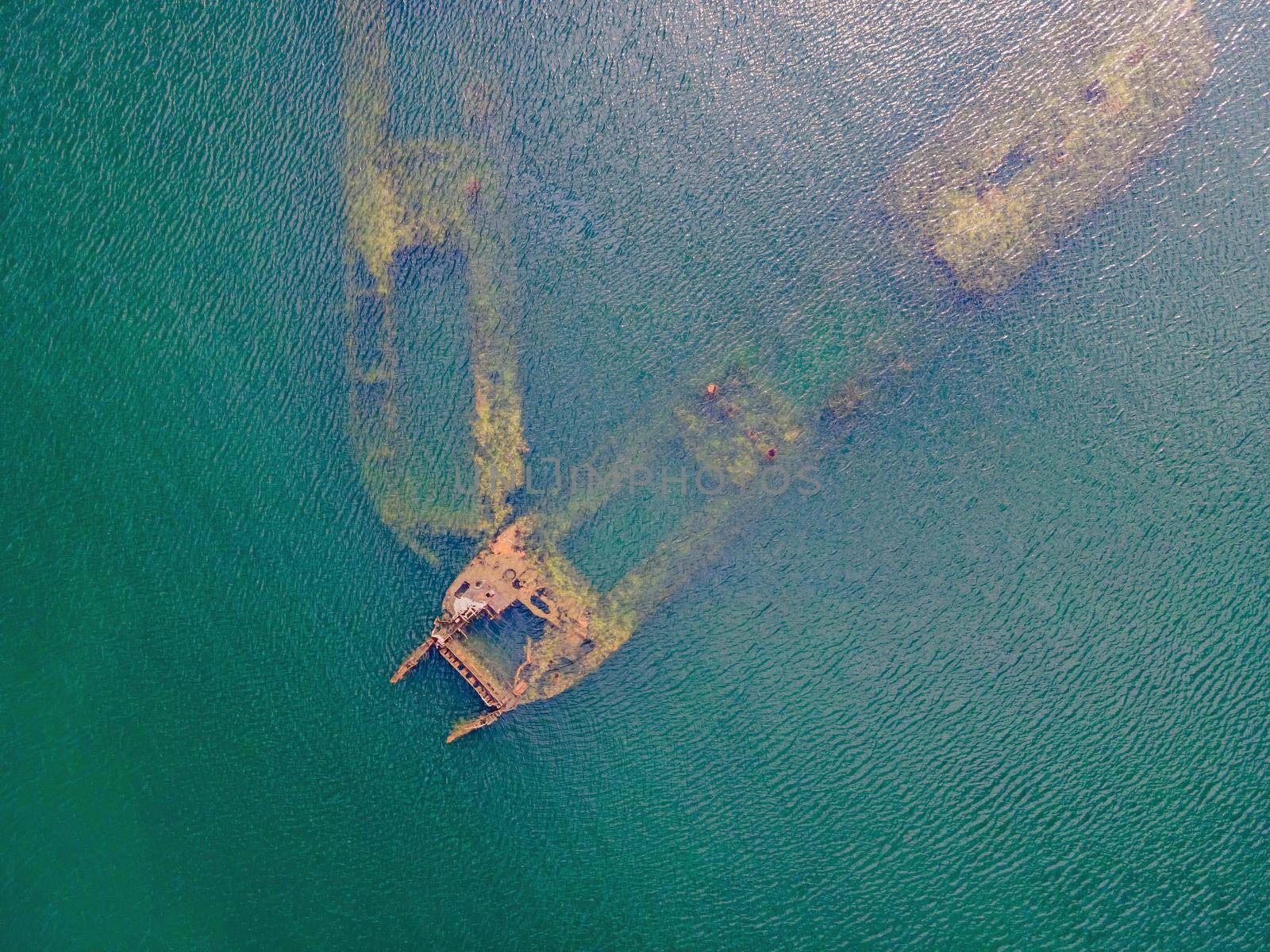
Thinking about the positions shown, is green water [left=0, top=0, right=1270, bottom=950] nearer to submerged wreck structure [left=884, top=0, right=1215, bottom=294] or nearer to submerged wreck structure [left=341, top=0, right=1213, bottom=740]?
submerged wreck structure [left=341, top=0, right=1213, bottom=740]

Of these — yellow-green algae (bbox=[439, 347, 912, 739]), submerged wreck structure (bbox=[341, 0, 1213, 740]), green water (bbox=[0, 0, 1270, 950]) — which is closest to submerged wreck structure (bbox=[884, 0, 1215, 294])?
submerged wreck structure (bbox=[341, 0, 1213, 740])

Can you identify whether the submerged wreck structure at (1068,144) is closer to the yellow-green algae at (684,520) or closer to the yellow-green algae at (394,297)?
the yellow-green algae at (684,520)

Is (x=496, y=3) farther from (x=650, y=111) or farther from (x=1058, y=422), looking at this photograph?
(x=1058, y=422)

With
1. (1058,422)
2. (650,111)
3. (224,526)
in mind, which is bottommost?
(1058,422)

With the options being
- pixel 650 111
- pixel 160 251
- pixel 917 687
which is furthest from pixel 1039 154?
pixel 160 251

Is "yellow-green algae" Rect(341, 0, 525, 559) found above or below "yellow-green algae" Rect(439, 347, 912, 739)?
above

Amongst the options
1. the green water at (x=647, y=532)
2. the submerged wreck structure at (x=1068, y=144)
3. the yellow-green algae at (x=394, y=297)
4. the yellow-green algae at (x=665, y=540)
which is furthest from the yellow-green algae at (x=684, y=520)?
the submerged wreck structure at (x=1068, y=144)
